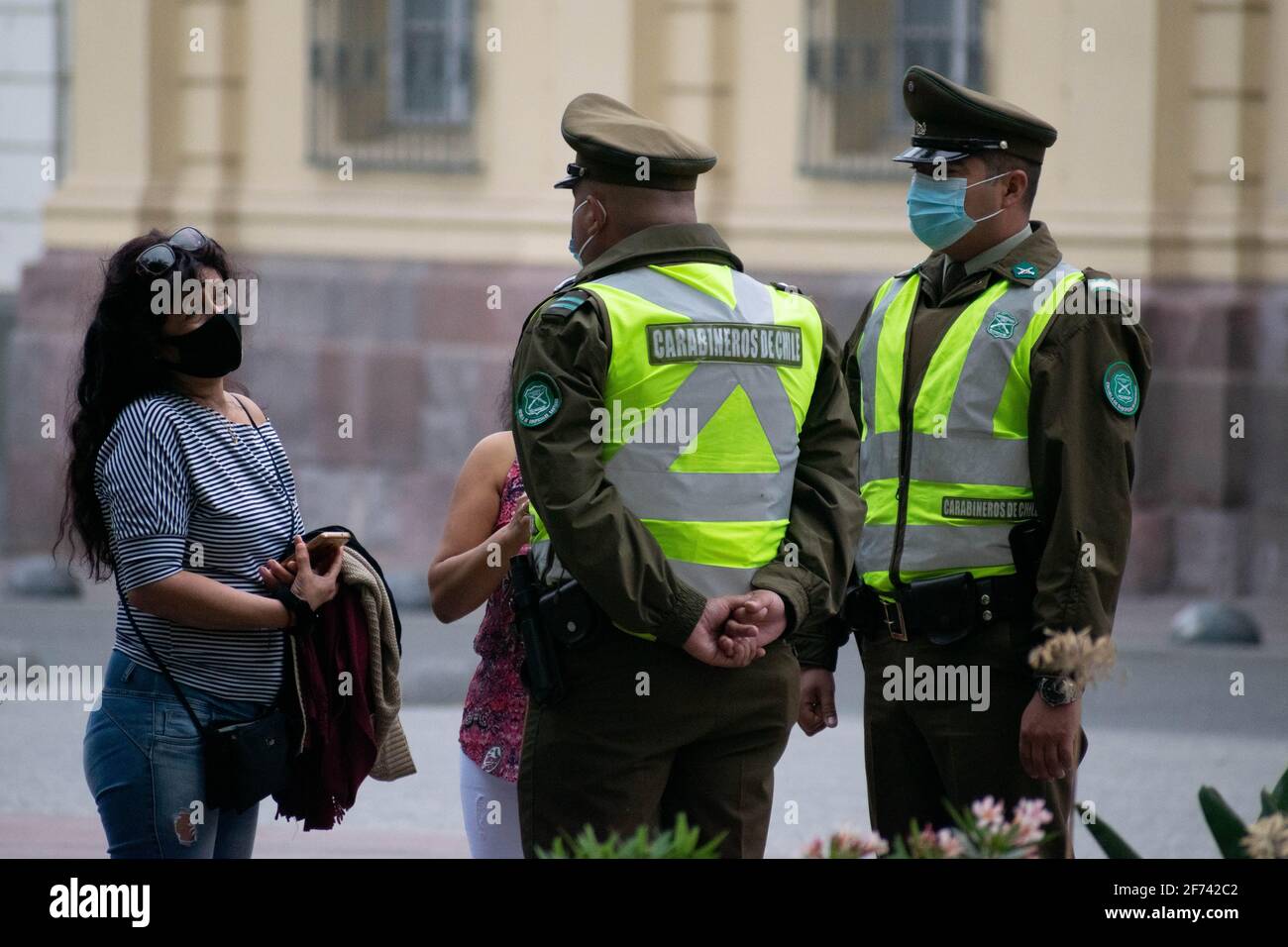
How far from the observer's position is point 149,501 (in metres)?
3.49

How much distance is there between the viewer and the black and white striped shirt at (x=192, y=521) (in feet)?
11.5

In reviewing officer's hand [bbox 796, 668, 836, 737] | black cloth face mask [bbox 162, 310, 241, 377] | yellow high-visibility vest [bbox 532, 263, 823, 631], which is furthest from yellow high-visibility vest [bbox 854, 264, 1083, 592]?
black cloth face mask [bbox 162, 310, 241, 377]

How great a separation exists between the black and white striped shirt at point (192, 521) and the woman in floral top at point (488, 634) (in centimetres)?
43

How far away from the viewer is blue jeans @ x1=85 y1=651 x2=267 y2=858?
11.4ft

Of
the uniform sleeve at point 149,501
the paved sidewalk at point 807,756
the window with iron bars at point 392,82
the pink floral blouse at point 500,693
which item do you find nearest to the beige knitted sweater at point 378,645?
the pink floral blouse at point 500,693

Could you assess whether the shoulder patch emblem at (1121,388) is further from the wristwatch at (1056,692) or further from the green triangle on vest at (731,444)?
the green triangle on vest at (731,444)

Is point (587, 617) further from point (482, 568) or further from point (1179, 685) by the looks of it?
point (1179, 685)

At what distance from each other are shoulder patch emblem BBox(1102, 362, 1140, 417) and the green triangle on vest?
2.39ft

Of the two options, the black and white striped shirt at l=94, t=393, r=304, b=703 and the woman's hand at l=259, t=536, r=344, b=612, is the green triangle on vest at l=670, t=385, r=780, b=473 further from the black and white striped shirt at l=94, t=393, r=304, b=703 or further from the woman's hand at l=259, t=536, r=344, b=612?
the black and white striped shirt at l=94, t=393, r=304, b=703

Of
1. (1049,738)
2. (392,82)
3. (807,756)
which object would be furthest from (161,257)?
(392,82)

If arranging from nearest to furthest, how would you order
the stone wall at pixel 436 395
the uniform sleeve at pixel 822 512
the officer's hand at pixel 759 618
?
the officer's hand at pixel 759 618
the uniform sleeve at pixel 822 512
the stone wall at pixel 436 395

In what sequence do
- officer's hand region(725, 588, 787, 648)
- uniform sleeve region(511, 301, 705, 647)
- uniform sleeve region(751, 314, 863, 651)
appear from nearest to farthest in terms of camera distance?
uniform sleeve region(511, 301, 705, 647) → officer's hand region(725, 588, 787, 648) → uniform sleeve region(751, 314, 863, 651)
